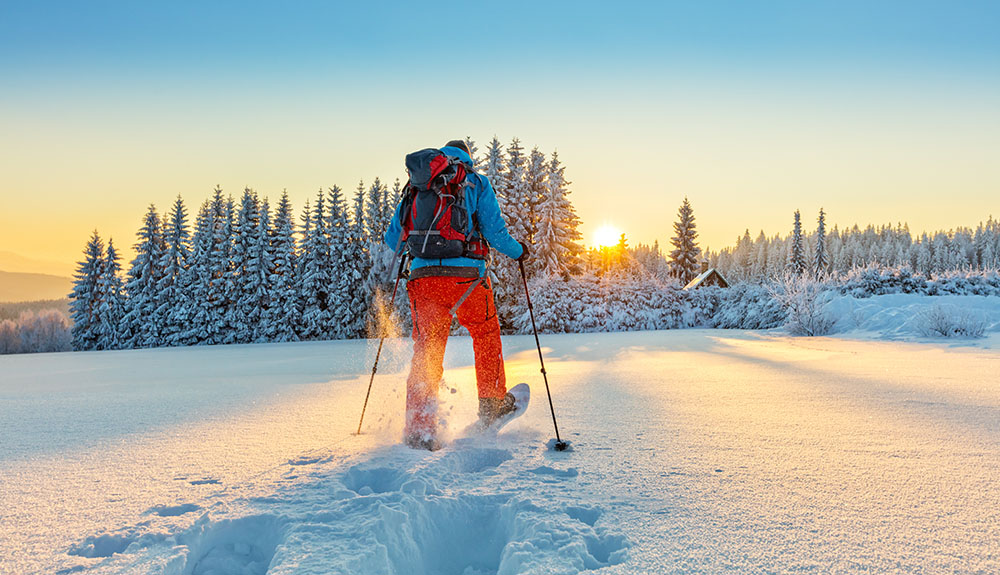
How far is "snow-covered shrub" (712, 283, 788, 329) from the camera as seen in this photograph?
1633cm

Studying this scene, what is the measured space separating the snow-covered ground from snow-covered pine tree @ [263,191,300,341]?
89.2 ft

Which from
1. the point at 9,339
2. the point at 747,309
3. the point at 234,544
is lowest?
the point at 9,339

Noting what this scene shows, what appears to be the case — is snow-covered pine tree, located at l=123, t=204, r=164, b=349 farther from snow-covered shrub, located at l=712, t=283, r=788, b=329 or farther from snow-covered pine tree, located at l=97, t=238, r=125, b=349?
snow-covered shrub, located at l=712, t=283, r=788, b=329

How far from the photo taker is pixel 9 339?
40.0 m

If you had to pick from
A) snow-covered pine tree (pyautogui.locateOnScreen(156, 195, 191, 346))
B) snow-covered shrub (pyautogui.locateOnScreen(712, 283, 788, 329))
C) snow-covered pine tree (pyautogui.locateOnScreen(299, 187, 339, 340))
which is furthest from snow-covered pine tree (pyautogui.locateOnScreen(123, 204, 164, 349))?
snow-covered shrub (pyautogui.locateOnScreen(712, 283, 788, 329))

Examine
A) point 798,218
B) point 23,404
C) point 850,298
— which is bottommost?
point 23,404

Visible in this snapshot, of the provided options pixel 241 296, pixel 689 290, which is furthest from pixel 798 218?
pixel 241 296

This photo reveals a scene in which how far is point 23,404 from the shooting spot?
15.1ft

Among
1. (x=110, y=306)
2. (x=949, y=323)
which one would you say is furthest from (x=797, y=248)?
(x=110, y=306)

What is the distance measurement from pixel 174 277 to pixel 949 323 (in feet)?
120

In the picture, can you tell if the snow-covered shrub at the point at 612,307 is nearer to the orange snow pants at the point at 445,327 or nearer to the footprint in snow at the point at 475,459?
the orange snow pants at the point at 445,327

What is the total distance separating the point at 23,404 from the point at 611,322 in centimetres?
1705

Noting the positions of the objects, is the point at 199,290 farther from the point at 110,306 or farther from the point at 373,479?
the point at 373,479

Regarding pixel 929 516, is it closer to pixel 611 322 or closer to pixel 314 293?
pixel 611 322
